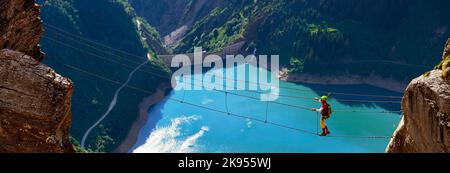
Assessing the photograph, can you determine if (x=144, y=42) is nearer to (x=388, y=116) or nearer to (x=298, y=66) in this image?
(x=298, y=66)

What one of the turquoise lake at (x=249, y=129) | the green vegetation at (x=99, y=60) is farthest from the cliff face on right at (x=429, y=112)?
the green vegetation at (x=99, y=60)

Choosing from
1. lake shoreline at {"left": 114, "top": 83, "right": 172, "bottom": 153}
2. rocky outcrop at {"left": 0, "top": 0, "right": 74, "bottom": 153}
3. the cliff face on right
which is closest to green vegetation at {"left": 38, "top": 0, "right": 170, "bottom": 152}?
lake shoreline at {"left": 114, "top": 83, "right": 172, "bottom": 153}

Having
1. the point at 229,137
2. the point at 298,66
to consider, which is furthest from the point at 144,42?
the point at 229,137

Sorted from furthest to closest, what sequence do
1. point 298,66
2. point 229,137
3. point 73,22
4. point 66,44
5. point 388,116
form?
1. point 298,66
2. point 73,22
3. point 66,44
4. point 388,116
5. point 229,137

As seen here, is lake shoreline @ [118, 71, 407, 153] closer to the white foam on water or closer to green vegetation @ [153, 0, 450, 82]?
green vegetation @ [153, 0, 450, 82]

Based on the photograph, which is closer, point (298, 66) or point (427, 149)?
point (427, 149)

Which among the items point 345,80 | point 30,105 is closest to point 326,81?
point 345,80

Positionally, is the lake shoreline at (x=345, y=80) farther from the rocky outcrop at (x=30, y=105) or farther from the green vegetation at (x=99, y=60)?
the rocky outcrop at (x=30, y=105)
